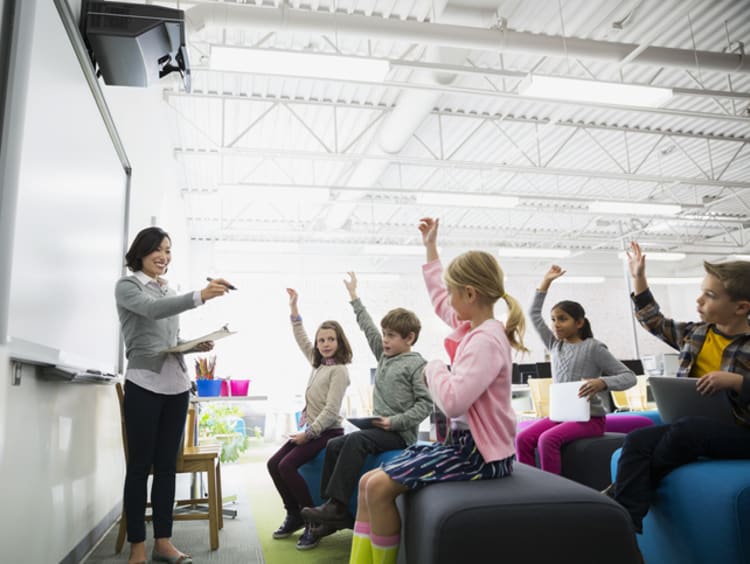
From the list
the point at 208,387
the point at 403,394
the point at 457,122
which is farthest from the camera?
the point at 457,122

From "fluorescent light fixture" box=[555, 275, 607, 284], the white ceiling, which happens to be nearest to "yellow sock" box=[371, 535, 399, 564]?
the white ceiling

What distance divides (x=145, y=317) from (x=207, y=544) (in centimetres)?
117

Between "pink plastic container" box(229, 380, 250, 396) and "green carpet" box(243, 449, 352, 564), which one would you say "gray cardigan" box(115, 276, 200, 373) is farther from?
"pink plastic container" box(229, 380, 250, 396)

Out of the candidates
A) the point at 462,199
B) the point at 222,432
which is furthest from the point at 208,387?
the point at 462,199

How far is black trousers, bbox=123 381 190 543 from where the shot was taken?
89.6 inches

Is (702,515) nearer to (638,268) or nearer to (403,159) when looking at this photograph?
(638,268)

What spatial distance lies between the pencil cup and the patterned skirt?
228cm

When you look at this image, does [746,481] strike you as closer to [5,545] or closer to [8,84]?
[5,545]

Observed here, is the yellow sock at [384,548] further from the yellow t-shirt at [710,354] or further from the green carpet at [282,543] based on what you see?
the yellow t-shirt at [710,354]

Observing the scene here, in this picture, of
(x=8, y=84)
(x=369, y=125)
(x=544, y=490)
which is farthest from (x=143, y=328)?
(x=369, y=125)

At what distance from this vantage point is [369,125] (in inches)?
278

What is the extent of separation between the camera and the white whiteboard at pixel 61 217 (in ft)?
5.43

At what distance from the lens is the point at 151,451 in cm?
232

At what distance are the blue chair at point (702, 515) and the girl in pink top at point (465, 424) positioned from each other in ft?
1.83
